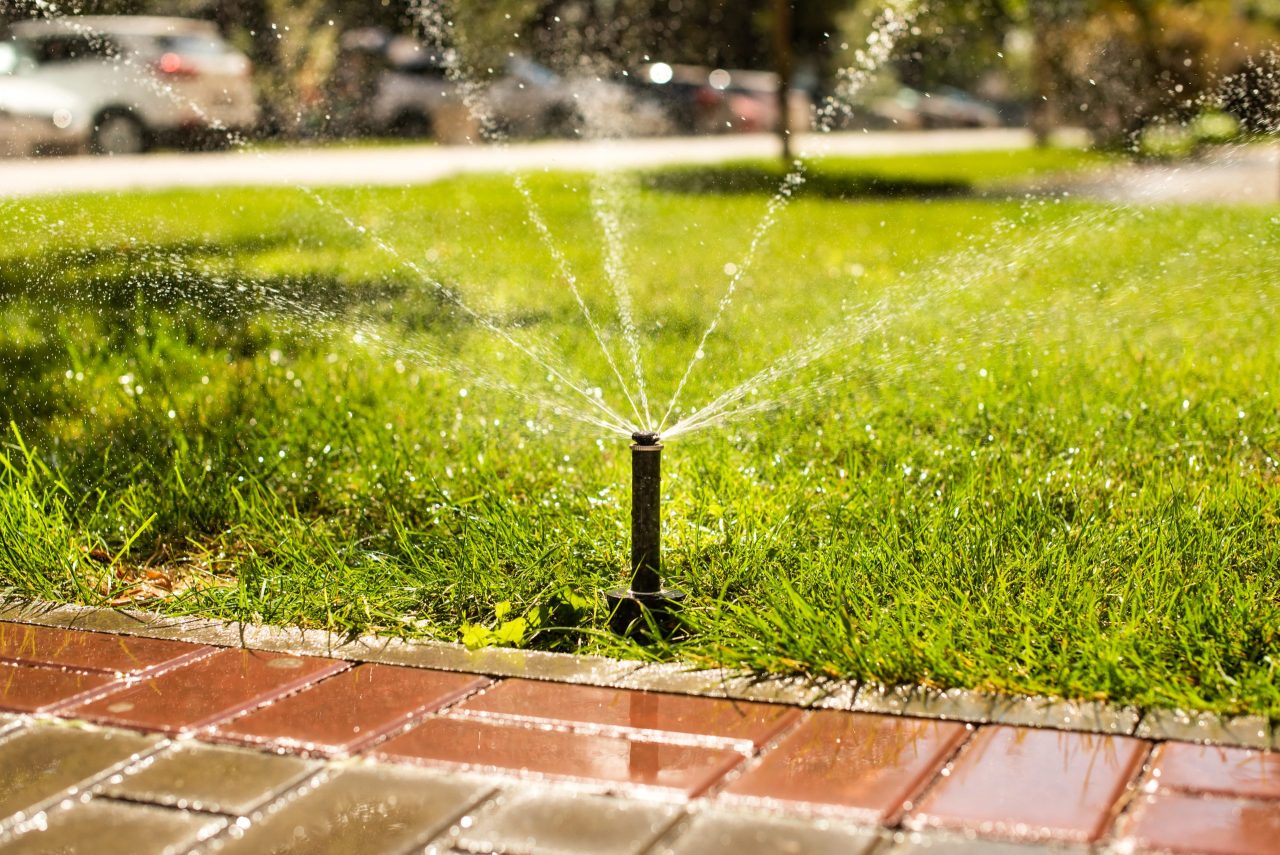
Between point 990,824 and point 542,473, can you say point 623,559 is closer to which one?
point 542,473

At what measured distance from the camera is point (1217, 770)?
2.20 meters

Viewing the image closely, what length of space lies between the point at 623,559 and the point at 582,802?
1113 millimetres

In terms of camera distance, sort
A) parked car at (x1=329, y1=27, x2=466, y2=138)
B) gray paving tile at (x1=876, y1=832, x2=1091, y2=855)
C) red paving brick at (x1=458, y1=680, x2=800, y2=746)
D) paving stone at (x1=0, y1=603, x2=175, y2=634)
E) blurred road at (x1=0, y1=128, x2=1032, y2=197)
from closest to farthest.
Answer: gray paving tile at (x1=876, y1=832, x2=1091, y2=855) < red paving brick at (x1=458, y1=680, x2=800, y2=746) < paving stone at (x1=0, y1=603, x2=175, y2=634) < blurred road at (x1=0, y1=128, x2=1032, y2=197) < parked car at (x1=329, y1=27, x2=466, y2=138)

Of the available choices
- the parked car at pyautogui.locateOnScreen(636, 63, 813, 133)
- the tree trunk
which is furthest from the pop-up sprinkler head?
the parked car at pyautogui.locateOnScreen(636, 63, 813, 133)

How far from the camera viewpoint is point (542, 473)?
392 cm

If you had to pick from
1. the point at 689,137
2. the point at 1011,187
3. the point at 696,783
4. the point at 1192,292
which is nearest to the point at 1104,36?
the point at 1011,187

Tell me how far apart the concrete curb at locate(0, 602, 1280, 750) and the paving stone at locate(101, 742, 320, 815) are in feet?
1.52

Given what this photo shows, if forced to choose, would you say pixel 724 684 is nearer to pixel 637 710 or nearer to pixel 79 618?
pixel 637 710

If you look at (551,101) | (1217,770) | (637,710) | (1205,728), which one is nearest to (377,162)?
(551,101)

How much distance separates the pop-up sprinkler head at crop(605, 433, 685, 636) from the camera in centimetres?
283

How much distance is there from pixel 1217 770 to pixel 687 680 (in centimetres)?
87

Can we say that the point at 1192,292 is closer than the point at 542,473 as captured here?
No

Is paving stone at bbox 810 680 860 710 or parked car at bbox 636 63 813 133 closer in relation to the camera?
paving stone at bbox 810 680 860 710

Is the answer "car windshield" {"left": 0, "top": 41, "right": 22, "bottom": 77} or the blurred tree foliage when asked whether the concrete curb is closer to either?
the blurred tree foliage
